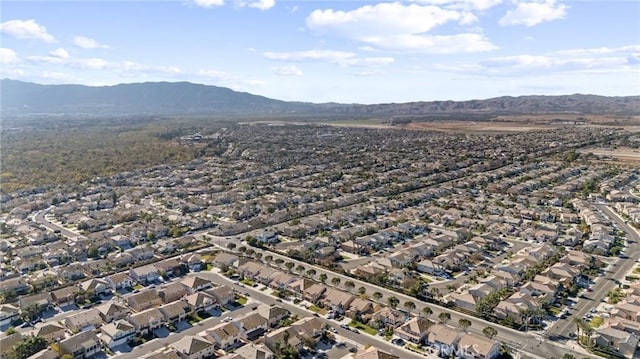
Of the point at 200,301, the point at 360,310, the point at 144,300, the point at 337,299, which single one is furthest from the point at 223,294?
the point at 360,310

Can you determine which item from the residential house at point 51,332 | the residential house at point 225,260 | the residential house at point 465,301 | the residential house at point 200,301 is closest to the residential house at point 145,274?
the residential house at point 225,260

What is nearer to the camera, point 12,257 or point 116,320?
point 116,320

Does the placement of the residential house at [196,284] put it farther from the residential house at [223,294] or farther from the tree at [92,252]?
the tree at [92,252]

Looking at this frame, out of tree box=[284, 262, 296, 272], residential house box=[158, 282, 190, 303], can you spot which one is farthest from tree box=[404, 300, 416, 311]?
residential house box=[158, 282, 190, 303]

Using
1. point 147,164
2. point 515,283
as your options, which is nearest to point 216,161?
point 147,164

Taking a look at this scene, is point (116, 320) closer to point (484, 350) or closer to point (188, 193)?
point (484, 350)

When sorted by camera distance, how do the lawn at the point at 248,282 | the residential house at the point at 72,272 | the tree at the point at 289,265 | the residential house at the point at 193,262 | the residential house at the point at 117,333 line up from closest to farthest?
1. the residential house at the point at 117,333
2. the lawn at the point at 248,282
3. the residential house at the point at 72,272
4. the tree at the point at 289,265
5. the residential house at the point at 193,262
